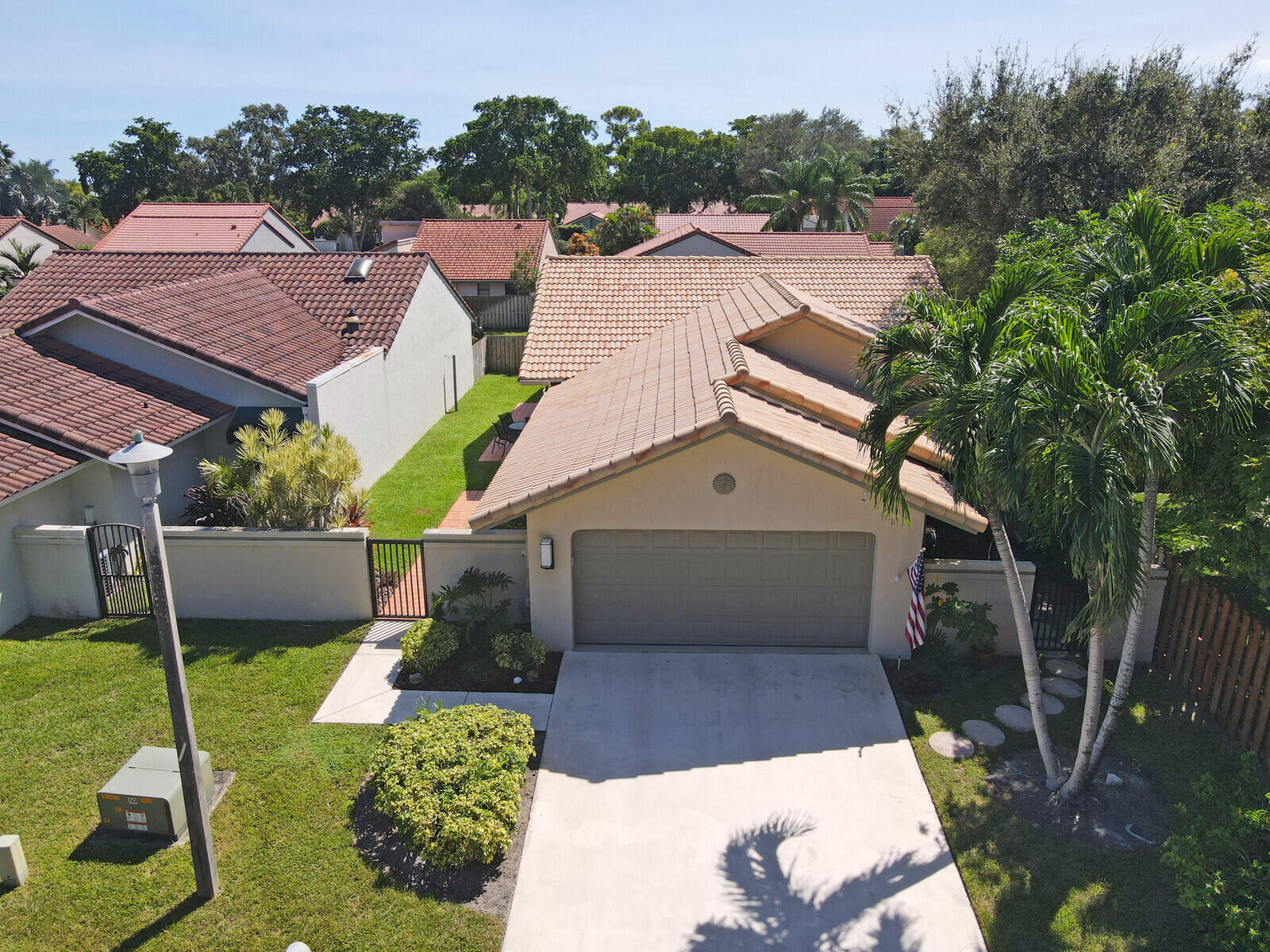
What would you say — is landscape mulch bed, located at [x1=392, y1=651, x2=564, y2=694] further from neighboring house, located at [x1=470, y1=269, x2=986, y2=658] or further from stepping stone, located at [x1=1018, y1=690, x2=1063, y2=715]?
stepping stone, located at [x1=1018, y1=690, x2=1063, y2=715]

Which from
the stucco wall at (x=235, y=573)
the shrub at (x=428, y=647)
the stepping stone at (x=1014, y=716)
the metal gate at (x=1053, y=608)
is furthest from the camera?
the stucco wall at (x=235, y=573)

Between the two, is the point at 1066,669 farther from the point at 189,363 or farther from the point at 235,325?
the point at 235,325

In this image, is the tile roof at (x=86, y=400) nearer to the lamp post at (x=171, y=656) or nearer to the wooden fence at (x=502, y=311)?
the lamp post at (x=171, y=656)

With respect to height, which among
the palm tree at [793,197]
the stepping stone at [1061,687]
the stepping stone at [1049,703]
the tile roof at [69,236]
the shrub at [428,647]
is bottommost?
the stepping stone at [1061,687]

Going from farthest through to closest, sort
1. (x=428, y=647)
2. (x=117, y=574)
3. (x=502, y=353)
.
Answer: (x=502, y=353) → (x=117, y=574) → (x=428, y=647)

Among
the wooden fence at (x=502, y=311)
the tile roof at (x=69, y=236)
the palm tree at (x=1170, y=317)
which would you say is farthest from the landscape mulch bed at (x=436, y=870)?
the tile roof at (x=69, y=236)

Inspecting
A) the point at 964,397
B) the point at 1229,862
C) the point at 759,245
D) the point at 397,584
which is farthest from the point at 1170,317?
the point at 759,245

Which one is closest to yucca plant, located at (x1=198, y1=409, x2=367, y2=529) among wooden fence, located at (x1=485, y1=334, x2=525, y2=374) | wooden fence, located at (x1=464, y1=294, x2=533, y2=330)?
wooden fence, located at (x1=485, y1=334, x2=525, y2=374)
